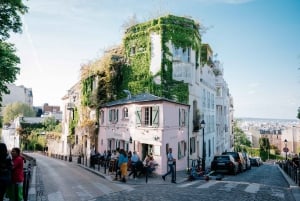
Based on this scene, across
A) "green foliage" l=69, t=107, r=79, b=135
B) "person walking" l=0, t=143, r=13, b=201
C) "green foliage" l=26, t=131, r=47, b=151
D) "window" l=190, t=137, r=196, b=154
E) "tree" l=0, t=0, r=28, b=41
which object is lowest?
"green foliage" l=26, t=131, r=47, b=151

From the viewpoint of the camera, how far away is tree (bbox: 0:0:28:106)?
1856 cm

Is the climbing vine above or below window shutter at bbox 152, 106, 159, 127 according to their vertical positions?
above

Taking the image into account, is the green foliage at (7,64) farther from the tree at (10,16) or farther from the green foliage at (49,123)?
the green foliage at (49,123)

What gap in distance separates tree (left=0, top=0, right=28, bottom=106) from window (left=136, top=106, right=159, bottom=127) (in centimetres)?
949

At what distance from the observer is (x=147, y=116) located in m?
25.5

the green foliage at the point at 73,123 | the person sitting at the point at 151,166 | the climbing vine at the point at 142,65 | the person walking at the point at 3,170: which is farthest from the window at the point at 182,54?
the person walking at the point at 3,170

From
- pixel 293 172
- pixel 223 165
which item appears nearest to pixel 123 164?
pixel 223 165

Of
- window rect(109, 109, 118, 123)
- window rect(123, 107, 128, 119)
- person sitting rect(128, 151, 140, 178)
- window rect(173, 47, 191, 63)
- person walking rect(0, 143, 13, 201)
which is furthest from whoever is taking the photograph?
window rect(173, 47, 191, 63)

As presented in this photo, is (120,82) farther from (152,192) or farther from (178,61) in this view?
(152,192)

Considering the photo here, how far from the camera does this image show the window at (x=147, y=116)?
2451 cm

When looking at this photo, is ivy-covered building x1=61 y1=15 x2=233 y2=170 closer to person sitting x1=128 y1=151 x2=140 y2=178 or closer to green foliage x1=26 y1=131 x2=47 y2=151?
person sitting x1=128 y1=151 x2=140 y2=178

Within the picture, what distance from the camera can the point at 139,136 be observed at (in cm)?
2584

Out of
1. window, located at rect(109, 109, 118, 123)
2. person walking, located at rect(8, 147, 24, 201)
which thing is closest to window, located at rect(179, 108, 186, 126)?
window, located at rect(109, 109, 118, 123)

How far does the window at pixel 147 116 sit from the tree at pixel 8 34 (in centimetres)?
949
